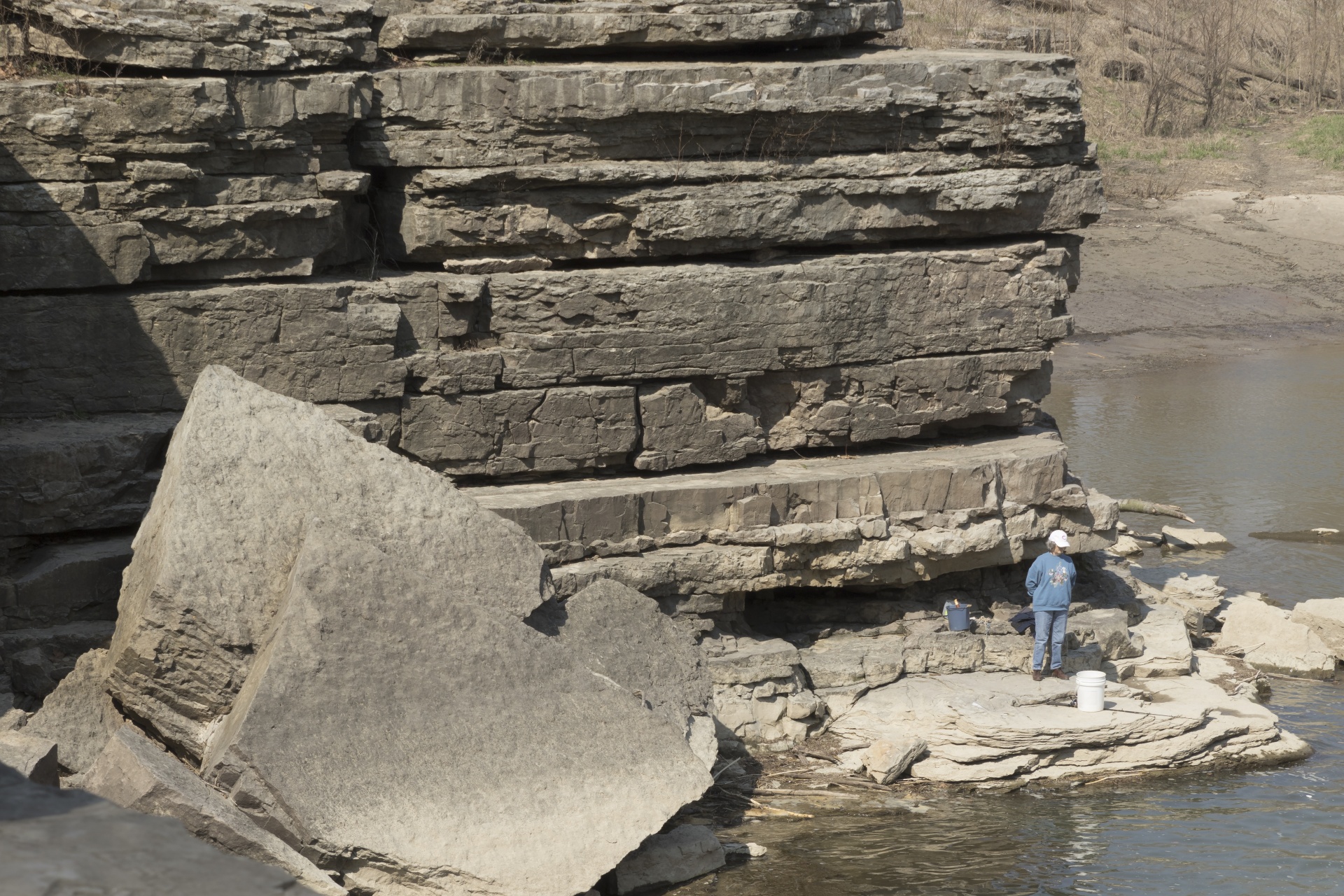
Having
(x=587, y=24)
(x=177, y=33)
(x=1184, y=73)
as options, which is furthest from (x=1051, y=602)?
(x=1184, y=73)

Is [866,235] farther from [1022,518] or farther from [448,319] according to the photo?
[448,319]

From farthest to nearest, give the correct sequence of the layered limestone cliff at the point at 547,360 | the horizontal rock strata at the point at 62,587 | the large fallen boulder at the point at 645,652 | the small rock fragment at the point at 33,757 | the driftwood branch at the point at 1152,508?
the driftwood branch at the point at 1152,508 < the horizontal rock strata at the point at 62,587 < the large fallen boulder at the point at 645,652 < the layered limestone cliff at the point at 547,360 < the small rock fragment at the point at 33,757

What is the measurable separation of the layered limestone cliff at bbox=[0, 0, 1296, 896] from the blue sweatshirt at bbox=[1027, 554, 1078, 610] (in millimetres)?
495

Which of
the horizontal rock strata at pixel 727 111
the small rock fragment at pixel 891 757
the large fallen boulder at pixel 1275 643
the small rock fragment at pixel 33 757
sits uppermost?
the horizontal rock strata at pixel 727 111

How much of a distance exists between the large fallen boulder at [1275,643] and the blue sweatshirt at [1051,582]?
281cm

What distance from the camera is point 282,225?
844 centimetres

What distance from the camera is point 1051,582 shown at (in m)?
9.00

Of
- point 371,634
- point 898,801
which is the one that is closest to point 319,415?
point 371,634

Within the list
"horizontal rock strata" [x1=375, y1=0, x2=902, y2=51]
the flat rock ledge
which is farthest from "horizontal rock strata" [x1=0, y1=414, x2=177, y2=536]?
the flat rock ledge

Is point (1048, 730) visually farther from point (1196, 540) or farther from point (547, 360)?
point (1196, 540)

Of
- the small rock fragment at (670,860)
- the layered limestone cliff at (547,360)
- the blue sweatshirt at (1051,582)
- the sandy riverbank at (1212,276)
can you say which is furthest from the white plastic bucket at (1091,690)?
the sandy riverbank at (1212,276)

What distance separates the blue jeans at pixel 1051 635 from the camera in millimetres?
9016

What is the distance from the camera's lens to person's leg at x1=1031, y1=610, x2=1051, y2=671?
902 centimetres

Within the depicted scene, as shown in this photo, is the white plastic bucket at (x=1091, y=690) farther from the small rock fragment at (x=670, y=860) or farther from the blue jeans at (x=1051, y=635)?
the small rock fragment at (x=670, y=860)
